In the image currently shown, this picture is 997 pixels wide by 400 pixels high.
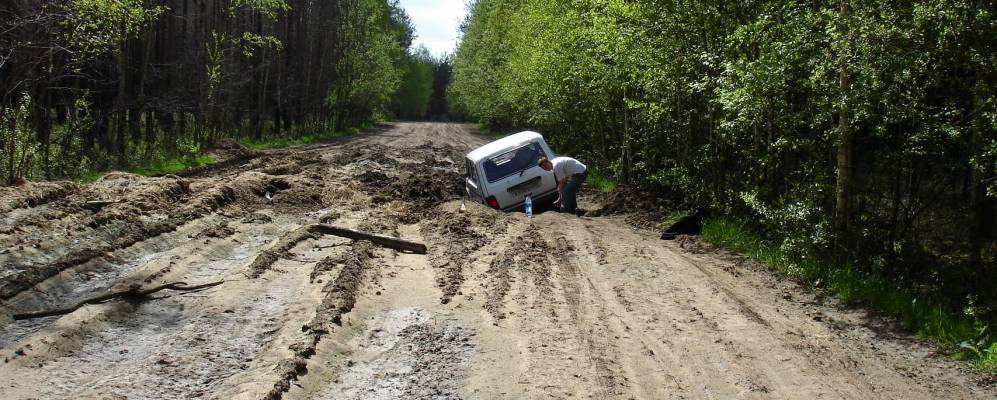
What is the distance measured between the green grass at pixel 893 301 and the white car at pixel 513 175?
14.7ft

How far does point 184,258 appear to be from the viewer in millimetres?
8578

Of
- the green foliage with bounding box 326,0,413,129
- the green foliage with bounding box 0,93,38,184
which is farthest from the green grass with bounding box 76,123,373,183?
the green foliage with bounding box 326,0,413,129

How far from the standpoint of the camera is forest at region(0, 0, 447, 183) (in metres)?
14.5

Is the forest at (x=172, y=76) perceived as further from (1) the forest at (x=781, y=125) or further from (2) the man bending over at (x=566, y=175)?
(2) the man bending over at (x=566, y=175)

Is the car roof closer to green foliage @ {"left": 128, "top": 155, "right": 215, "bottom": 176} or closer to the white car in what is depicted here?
the white car

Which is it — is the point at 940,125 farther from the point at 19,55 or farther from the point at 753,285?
the point at 19,55

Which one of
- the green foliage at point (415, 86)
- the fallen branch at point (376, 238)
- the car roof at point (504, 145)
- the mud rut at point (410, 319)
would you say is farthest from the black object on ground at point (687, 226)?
the green foliage at point (415, 86)

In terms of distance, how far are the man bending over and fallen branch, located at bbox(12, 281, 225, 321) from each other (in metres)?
7.56

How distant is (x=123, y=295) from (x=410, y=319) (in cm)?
256

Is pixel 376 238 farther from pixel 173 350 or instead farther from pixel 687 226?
pixel 687 226

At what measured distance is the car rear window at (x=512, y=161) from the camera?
1464 centimetres

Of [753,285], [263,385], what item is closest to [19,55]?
[263,385]

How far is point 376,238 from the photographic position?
10.1 m

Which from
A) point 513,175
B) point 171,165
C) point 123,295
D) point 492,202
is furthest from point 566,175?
point 171,165
